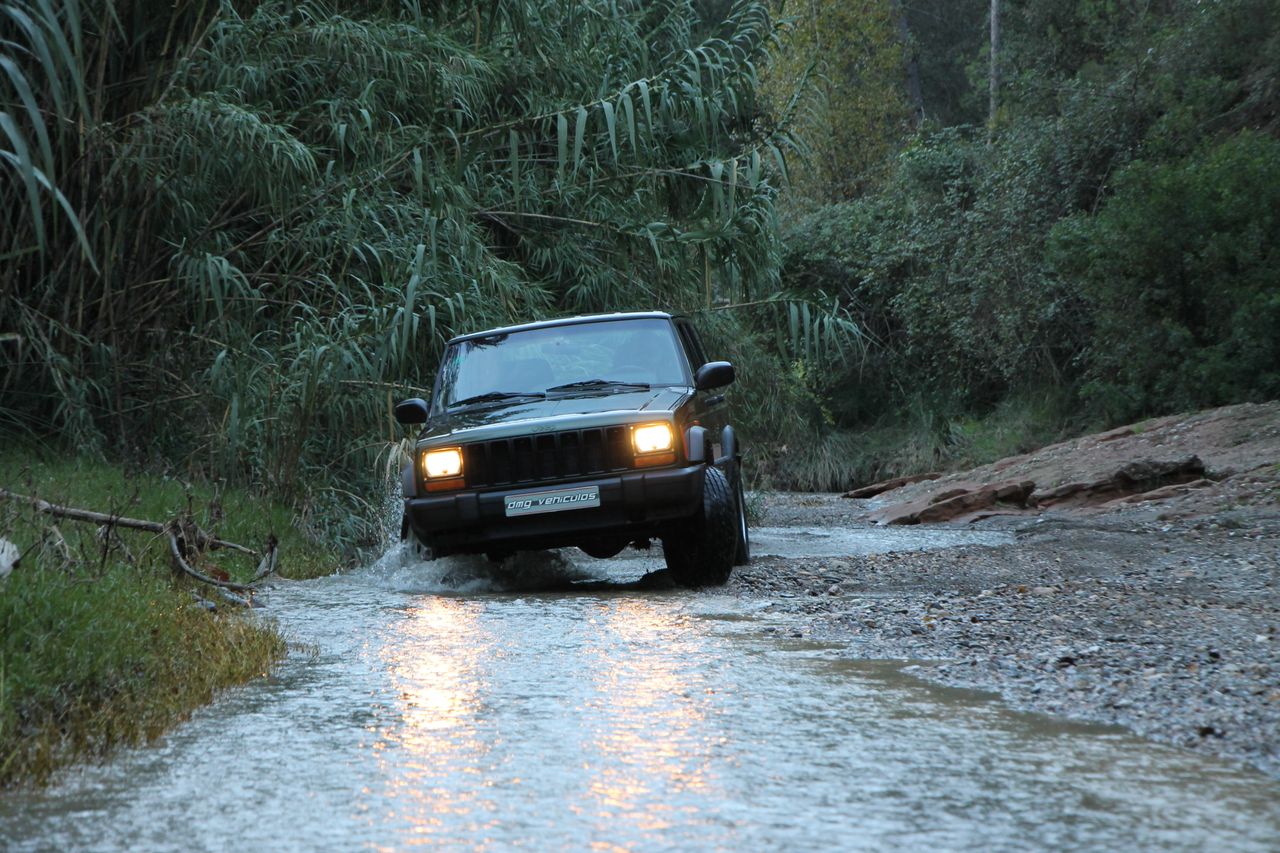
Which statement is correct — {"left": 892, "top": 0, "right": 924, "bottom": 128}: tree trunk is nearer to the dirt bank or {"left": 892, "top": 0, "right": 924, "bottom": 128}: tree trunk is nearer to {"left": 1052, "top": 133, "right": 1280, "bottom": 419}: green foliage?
{"left": 1052, "top": 133, "right": 1280, "bottom": 419}: green foliage

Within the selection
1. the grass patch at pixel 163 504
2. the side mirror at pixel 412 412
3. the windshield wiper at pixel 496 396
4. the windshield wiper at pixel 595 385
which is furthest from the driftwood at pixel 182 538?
the windshield wiper at pixel 595 385

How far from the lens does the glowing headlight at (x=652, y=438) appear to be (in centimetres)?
880

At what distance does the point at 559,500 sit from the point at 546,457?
288 millimetres

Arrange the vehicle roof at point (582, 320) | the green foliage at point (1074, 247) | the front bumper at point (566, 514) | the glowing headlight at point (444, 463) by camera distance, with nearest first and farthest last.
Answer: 1. the front bumper at point (566, 514)
2. the glowing headlight at point (444, 463)
3. the vehicle roof at point (582, 320)
4. the green foliage at point (1074, 247)

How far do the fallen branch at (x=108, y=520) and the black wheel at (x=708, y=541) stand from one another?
2738 millimetres

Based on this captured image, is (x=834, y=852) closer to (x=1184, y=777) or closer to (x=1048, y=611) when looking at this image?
(x=1184, y=777)

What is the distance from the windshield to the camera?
32.3 feet

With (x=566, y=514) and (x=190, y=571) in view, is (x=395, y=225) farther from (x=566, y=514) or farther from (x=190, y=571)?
(x=190, y=571)

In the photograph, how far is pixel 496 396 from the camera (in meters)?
9.85

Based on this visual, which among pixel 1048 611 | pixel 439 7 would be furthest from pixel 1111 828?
pixel 439 7

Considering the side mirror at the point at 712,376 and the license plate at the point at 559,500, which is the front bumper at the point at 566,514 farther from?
the side mirror at the point at 712,376

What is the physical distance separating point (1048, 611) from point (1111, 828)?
Answer: 152 inches

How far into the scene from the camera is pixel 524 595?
910 centimetres

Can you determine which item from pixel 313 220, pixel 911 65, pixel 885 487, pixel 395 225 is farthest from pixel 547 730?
pixel 911 65
